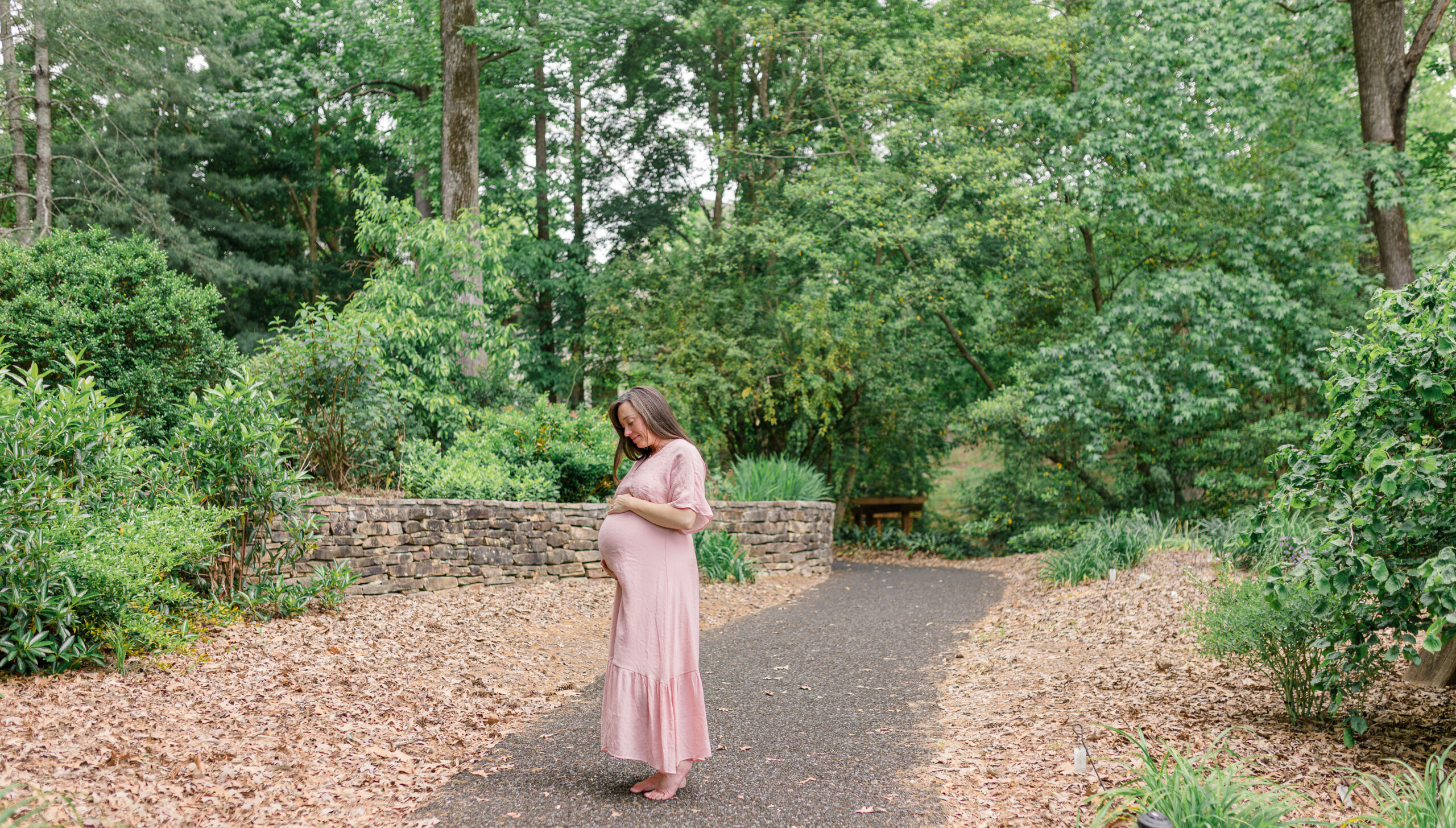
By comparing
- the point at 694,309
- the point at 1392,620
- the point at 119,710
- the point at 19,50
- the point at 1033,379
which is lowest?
the point at 119,710

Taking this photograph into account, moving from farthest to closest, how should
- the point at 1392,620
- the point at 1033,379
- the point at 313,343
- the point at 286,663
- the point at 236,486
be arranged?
the point at 1033,379 → the point at 313,343 → the point at 236,486 → the point at 286,663 → the point at 1392,620

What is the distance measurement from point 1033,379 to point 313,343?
9.96m

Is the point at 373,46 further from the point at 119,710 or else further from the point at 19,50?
the point at 119,710

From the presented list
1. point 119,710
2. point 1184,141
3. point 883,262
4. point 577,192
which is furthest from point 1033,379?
point 119,710

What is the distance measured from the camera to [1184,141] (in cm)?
1073

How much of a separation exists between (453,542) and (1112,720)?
17.9 ft

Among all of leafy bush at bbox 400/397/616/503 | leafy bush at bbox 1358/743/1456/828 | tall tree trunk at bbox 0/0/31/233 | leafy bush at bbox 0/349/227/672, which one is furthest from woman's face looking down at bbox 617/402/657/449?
tall tree trunk at bbox 0/0/31/233

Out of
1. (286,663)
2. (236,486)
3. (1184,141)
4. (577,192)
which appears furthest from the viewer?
(577,192)

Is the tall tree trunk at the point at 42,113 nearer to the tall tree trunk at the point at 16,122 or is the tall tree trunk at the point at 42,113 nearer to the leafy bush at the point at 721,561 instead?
the tall tree trunk at the point at 16,122

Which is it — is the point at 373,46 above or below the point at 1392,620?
above

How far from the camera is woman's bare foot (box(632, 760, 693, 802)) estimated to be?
133 inches

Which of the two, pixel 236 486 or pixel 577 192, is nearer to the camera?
pixel 236 486

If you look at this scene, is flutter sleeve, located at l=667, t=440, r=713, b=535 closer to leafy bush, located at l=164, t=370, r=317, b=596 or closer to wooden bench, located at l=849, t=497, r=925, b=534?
leafy bush, located at l=164, t=370, r=317, b=596

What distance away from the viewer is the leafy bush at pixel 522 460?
8.13 m
